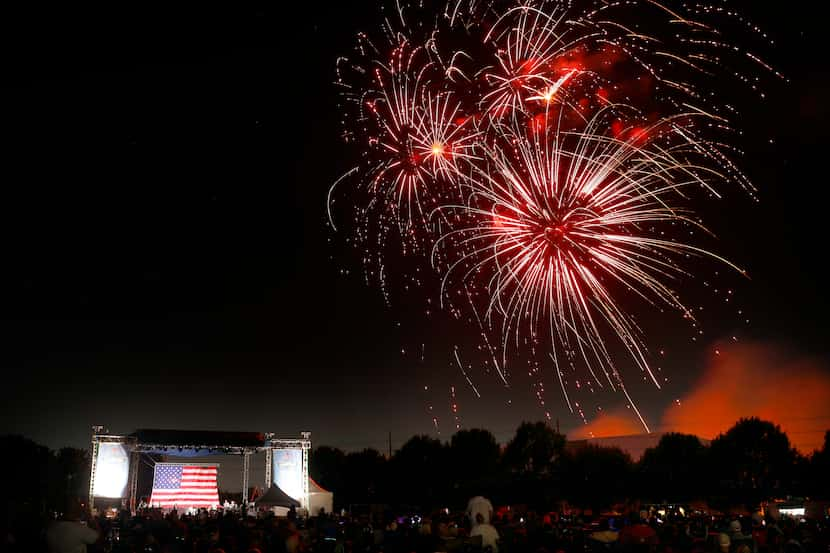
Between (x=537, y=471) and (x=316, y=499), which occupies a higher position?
(x=537, y=471)

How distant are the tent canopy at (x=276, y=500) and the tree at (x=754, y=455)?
157ft

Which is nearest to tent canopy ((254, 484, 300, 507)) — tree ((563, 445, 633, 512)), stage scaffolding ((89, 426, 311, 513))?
stage scaffolding ((89, 426, 311, 513))

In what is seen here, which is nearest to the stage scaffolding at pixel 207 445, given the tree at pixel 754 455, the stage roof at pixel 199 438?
the stage roof at pixel 199 438

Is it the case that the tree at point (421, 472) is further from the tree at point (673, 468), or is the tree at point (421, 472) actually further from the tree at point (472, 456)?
the tree at point (673, 468)

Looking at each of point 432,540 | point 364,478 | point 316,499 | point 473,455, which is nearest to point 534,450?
point 473,455

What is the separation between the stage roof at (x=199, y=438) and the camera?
34594mm

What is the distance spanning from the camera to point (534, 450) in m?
79.6

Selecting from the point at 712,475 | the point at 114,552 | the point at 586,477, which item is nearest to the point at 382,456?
the point at 586,477

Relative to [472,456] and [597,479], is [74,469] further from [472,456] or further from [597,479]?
[597,479]

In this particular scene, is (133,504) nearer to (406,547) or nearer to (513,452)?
(406,547)

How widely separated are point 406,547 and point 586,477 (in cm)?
5925

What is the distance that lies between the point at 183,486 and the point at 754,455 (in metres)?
54.9

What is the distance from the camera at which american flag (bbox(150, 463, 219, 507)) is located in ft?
114

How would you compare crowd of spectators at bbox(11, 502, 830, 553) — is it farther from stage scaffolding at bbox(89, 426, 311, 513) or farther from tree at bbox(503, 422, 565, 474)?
tree at bbox(503, 422, 565, 474)
